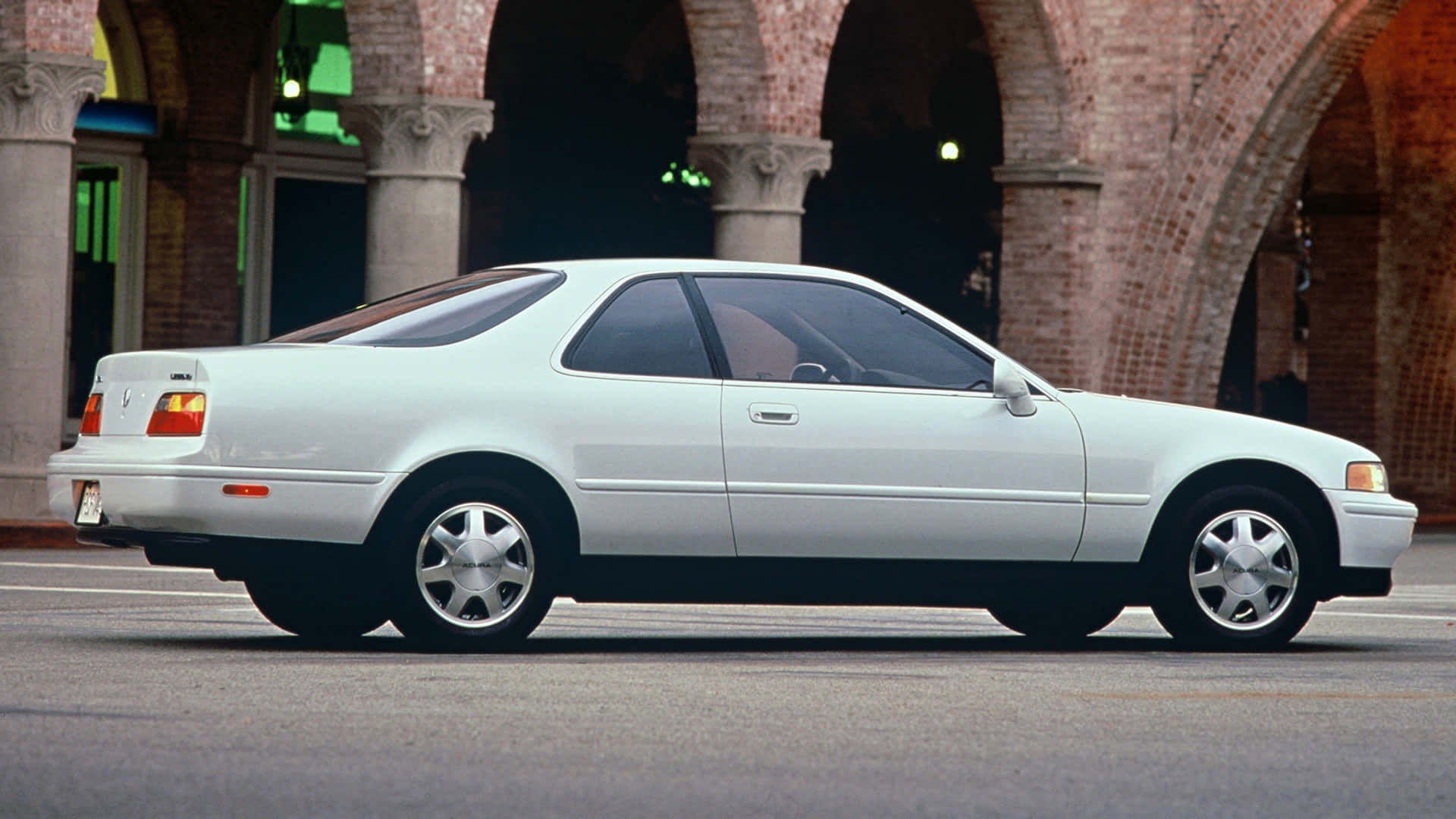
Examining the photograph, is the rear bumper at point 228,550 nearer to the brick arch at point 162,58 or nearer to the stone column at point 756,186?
the stone column at point 756,186

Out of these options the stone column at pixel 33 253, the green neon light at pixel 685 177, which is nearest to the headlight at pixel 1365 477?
the stone column at pixel 33 253

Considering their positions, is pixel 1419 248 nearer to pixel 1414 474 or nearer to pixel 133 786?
pixel 1414 474

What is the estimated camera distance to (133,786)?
215 inches

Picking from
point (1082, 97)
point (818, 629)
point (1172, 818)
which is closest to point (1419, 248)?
point (1082, 97)

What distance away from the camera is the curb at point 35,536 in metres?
15.9

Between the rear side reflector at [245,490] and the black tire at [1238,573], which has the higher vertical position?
the rear side reflector at [245,490]

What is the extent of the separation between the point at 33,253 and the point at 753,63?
21.0ft

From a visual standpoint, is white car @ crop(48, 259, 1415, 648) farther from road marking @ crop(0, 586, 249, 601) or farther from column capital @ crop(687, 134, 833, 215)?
column capital @ crop(687, 134, 833, 215)

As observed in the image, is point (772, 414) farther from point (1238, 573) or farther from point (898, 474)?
point (1238, 573)

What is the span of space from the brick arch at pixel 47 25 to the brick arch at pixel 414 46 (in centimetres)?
224

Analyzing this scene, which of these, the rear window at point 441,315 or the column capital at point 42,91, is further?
the column capital at point 42,91

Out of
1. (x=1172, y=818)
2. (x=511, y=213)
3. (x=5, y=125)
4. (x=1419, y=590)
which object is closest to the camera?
(x=1172, y=818)

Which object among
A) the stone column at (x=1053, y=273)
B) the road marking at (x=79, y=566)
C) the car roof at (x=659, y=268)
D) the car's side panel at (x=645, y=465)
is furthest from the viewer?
the stone column at (x=1053, y=273)

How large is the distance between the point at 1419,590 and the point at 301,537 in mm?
8313
